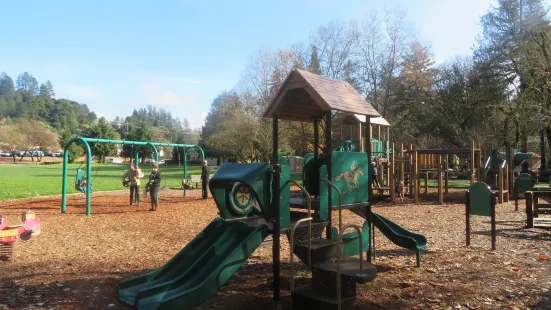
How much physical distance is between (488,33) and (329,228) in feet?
111

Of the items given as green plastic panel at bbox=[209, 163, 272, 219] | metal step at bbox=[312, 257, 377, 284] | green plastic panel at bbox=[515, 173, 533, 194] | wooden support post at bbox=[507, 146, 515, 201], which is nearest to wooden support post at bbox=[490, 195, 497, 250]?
metal step at bbox=[312, 257, 377, 284]

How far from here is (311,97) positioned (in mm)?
6266

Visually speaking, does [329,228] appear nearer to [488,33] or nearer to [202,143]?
[488,33]

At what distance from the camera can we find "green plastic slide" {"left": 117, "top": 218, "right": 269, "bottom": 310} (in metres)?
3.96

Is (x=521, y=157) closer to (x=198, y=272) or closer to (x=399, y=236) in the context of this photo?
(x=399, y=236)

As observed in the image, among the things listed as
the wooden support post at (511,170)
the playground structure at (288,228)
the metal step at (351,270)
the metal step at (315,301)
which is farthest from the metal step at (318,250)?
the wooden support post at (511,170)

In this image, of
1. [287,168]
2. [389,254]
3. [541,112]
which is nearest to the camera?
[287,168]

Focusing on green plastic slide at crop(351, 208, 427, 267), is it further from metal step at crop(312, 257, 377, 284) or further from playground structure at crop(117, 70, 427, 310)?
metal step at crop(312, 257, 377, 284)

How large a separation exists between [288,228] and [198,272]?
1.39 m

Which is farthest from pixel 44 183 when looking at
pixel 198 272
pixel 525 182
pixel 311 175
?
pixel 525 182

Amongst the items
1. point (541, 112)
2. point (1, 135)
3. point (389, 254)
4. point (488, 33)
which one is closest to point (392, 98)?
point (488, 33)

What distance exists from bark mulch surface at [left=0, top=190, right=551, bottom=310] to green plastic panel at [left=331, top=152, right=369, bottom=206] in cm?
131

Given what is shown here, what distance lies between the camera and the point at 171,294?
400cm

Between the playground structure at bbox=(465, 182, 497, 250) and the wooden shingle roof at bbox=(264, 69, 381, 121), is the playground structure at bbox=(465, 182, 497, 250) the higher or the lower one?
the lower one
